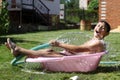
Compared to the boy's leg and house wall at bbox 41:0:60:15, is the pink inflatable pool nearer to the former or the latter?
the boy's leg

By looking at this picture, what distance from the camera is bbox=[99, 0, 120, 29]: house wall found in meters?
28.1

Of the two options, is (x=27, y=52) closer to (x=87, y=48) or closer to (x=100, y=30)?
(x=87, y=48)

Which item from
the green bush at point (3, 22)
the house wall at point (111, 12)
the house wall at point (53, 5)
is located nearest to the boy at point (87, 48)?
the green bush at point (3, 22)

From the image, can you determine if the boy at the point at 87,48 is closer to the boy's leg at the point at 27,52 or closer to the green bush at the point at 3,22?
the boy's leg at the point at 27,52

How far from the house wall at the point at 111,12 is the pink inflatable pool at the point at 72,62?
68.6ft

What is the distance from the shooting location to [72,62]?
7363 millimetres

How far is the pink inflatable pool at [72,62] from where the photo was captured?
24.1ft

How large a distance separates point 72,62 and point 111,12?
21.4 m

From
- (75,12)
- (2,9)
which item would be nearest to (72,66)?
(2,9)

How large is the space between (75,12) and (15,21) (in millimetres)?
20114

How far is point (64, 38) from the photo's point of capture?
843cm

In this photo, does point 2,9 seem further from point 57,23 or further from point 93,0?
point 93,0

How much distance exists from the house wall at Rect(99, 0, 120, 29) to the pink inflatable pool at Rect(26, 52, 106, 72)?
824 inches

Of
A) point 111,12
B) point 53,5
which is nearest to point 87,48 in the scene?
point 111,12
